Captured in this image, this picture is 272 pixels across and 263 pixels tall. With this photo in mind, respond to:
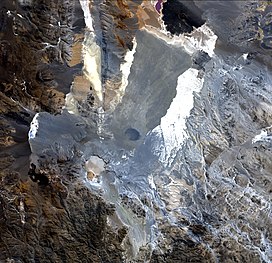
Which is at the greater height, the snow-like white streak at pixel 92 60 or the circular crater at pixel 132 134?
the snow-like white streak at pixel 92 60

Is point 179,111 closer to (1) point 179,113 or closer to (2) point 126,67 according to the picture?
(1) point 179,113

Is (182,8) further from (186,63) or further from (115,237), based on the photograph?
(115,237)

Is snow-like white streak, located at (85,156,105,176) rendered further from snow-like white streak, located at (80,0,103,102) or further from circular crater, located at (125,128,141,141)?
snow-like white streak, located at (80,0,103,102)

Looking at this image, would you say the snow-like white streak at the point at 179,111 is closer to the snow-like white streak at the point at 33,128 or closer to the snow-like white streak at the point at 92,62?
the snow-like white streak at the point at 92,62

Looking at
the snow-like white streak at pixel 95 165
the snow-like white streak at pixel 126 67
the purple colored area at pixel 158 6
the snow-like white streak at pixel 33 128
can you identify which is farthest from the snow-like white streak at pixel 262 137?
the snow-like white streak at pixel 33 128

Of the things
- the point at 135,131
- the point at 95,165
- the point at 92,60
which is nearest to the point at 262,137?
the point at 135,131

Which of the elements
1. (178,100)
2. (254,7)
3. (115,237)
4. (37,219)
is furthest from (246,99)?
(37,219)

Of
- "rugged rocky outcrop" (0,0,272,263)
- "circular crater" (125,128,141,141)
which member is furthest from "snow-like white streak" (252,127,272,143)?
"circular crater" (125,128,141,141)
